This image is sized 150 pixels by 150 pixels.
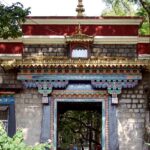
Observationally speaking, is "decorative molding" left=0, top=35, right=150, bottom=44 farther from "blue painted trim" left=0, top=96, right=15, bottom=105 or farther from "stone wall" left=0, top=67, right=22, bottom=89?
"blue painted trim" left=0, top=96, right=15, bottom=105

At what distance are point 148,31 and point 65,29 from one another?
10145mm

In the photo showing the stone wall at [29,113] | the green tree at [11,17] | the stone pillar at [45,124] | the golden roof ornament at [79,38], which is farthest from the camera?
the golden roof ornament at [79,38]

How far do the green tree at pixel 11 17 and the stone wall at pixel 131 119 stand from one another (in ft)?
14.7

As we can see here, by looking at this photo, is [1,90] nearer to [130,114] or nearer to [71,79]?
[71,79]

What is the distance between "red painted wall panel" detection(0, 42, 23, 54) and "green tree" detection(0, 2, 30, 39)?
271 cm

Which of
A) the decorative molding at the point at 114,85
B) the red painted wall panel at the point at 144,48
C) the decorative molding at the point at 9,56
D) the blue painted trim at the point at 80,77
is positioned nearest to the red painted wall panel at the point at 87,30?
the red painted wall panel at the point at 144,48

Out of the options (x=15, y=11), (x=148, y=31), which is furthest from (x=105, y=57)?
(x=148, y=31)

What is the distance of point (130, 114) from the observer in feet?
46.2

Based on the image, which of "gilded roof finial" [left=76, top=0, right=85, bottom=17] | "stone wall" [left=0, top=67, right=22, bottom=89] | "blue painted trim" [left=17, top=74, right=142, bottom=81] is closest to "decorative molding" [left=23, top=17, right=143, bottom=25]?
"gilded roof finial" [left=76, top=0, right=85, bottom=17]

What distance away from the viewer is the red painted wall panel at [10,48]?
1466 centimetres

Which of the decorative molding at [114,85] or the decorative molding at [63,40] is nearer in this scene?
the decorative molding at [114,85]

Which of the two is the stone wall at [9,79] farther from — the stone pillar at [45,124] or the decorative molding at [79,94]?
the decorative molding at [79,94]

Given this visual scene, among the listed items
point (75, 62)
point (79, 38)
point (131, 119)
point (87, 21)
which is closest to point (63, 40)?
point (79, 38)

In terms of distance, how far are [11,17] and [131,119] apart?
5.33 metres
